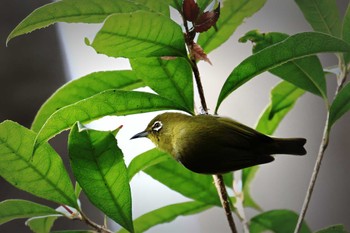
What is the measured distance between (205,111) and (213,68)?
58.2 inches

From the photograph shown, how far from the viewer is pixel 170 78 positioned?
916 millimetres

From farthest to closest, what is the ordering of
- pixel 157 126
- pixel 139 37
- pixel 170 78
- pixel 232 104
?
pixel 232 104, pixel 157 126, pixel 170 78, pixel 139 37

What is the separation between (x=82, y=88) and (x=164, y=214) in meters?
0.42

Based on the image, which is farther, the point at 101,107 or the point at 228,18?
the point at 228,18

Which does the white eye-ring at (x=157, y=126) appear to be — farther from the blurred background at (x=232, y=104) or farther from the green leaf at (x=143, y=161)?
the blurred background at (x=232, y=104)

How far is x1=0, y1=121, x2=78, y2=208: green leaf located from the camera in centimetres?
83

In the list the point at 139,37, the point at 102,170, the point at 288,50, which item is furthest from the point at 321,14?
the point at 102,170

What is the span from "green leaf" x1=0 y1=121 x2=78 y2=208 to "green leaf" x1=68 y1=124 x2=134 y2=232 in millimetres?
78

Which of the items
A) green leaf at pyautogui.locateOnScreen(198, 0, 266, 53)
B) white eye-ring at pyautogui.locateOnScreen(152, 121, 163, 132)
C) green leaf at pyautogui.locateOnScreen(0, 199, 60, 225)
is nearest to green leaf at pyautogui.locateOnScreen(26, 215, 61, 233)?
green leaf at pyautogui.locateOnScreen(0, 199, 60, 225)

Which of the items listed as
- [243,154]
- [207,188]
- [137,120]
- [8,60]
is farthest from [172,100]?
[8,60]

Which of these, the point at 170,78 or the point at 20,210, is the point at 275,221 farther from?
the point at 20,210

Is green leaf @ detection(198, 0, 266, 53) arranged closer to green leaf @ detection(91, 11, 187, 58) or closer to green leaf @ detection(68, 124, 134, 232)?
green leaf @ detection(91, 11, 187, 58)

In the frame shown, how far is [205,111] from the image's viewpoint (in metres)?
0.90

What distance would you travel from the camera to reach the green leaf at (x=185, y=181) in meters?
1.14
